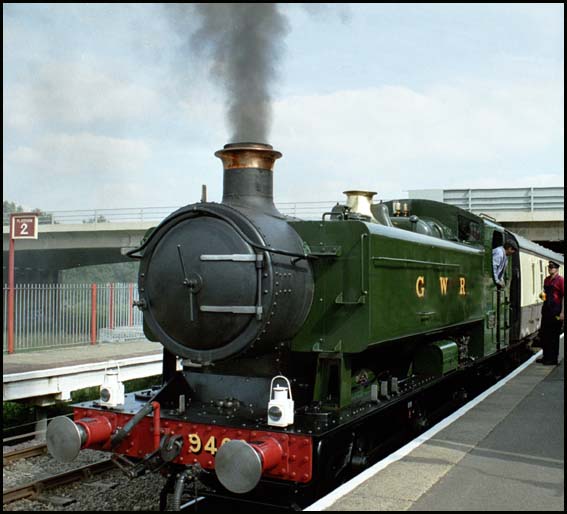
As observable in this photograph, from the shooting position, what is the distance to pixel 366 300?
200 inches

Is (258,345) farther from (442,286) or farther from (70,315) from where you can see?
(70,315)

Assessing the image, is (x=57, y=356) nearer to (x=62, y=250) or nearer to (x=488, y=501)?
(x=488, y=501)

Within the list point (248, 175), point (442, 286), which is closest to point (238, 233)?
point (248, 175)

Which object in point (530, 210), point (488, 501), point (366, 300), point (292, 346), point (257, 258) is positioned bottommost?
point (488, 501)

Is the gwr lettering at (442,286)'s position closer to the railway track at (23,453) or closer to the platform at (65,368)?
the platform at (65,368)

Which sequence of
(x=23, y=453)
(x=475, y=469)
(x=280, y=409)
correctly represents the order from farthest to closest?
1. (x=23, y=453)
2. (x=475, y=469)
3. (x=280, y=409)

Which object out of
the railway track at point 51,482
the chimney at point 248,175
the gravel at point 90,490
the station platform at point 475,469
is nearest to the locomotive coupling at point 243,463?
the station platform at point 475,469

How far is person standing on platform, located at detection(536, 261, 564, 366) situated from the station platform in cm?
378

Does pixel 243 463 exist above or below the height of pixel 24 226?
below

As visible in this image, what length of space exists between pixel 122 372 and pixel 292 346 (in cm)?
515

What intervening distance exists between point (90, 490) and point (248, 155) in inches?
133

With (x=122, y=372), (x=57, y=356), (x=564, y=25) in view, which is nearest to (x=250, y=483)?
(x=564, y=25)

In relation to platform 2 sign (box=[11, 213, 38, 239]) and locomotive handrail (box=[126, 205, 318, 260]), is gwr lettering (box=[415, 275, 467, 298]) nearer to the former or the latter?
locomotive handrail (box=[126, 205, 318, 260])

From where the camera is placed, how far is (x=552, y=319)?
1059 centimetres
